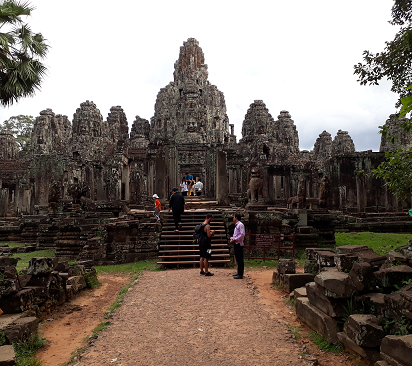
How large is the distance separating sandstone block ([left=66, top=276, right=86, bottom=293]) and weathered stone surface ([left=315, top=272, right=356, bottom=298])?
503cm

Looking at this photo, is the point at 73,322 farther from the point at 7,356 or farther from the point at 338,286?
the point at 338,286

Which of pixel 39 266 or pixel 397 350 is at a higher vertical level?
pixel 39 266

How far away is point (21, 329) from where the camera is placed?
427cm

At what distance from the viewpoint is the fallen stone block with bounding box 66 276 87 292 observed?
22.6ft

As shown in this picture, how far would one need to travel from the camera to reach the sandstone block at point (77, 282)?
6898 millimetres

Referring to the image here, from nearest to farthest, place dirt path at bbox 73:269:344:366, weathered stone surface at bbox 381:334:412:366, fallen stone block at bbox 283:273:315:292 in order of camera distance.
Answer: weathered stone surface at bbox 381:334:412:366 → dirt path at bbox 73:269:344:366 → fallen stone block at bbox 283:273:315:292

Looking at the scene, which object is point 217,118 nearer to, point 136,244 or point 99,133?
point 99,133

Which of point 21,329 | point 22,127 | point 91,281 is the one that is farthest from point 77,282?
point 22,127

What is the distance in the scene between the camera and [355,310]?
4348mm

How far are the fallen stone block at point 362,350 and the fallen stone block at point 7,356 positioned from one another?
12.5 feet

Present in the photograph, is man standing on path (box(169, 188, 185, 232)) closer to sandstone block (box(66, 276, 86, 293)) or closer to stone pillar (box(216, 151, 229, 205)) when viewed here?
sandstone block (box(66, 276, 86, 293))

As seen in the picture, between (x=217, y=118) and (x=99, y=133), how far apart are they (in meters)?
23.2

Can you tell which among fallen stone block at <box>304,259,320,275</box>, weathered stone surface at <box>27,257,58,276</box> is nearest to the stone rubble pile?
fallen stone block at <box>304,259,320,275</box>

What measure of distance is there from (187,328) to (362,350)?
2.35 meters
